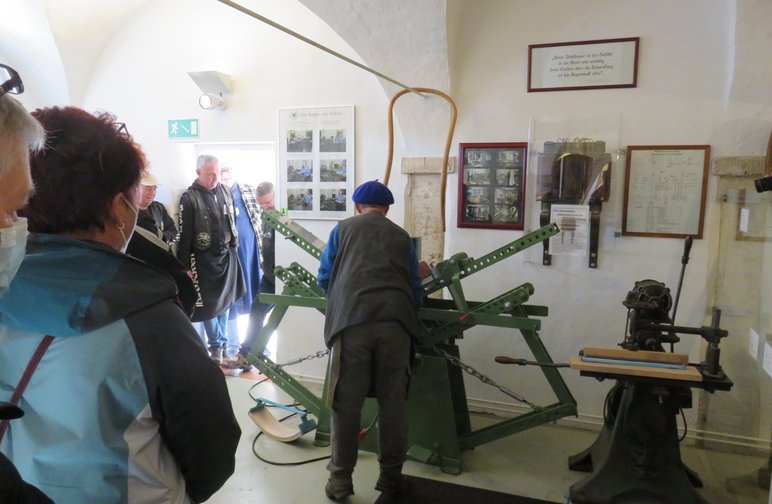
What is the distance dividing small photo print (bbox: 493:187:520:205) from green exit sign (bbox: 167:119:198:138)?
2768mm

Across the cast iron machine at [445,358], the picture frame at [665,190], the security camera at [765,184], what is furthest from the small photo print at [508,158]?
the security camera at [765,184]

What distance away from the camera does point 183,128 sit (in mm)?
4594

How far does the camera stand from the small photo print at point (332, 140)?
13.4ft

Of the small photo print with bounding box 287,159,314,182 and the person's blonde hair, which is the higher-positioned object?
the small photo print with bounding box 287,159,314,182

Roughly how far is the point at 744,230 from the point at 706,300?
497 mm

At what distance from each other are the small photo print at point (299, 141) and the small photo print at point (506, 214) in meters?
1.63

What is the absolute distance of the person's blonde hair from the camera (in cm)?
79

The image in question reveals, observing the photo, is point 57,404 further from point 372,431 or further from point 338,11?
point 338,11

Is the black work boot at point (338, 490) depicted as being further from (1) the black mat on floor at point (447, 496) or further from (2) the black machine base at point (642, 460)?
(2) the black machine base at point (642, 460)

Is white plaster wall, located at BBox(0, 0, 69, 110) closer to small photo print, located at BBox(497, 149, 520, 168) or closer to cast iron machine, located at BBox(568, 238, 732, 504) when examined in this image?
small photo print, located at BBox(497, 149, 520, 168)

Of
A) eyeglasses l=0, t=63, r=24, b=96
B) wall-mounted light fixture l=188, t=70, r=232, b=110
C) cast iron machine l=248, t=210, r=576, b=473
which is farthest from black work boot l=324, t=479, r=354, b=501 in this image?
wall-mounted light fixture l=188, t=70, r=232, b=110

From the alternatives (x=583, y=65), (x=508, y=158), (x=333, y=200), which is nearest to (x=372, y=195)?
(x=508, y=158)

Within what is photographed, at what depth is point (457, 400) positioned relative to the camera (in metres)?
3.26

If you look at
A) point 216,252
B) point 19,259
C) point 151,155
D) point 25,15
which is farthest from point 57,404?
point 25,15
